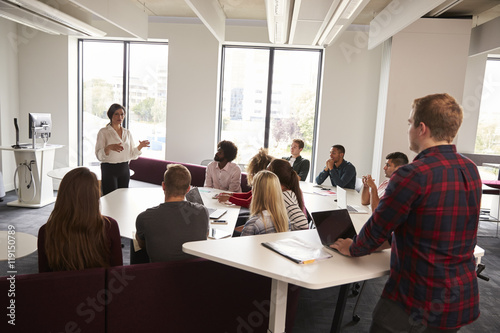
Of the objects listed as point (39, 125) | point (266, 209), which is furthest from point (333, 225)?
point (39, 125)

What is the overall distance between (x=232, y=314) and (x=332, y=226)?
2.50ft

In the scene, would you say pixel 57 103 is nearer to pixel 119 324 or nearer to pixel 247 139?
pixel 247 139

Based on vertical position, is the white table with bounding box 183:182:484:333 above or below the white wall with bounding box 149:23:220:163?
below

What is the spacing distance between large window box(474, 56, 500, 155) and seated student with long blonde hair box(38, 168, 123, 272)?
7.19 meters

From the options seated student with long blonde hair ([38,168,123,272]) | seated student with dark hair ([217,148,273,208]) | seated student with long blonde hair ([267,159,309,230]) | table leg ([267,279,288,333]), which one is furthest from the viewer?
seated student with dark hair ([217,148,273,208])

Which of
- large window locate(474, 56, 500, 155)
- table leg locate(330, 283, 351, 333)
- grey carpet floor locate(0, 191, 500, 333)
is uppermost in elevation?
large window locate(474, 56, 500, 155)

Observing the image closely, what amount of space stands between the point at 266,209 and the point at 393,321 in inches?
46.1

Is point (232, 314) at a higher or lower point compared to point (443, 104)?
lower

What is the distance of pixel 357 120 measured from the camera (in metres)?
6.50

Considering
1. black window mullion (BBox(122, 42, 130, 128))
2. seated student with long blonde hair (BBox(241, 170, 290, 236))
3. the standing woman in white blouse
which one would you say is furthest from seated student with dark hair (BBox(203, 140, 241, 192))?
black window mullion (BBox(122, 42, 130, 128))

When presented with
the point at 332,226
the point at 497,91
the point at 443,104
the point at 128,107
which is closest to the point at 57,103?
the point at 128,107

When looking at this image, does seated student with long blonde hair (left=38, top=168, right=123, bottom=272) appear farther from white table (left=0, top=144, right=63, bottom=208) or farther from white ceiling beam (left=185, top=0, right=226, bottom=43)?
white table (left=0, top=144, right=63, bottom=208)

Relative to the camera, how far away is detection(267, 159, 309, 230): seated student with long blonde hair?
9.14 feet

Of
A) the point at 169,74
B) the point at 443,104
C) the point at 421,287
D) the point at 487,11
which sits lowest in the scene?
the point at 421,287
